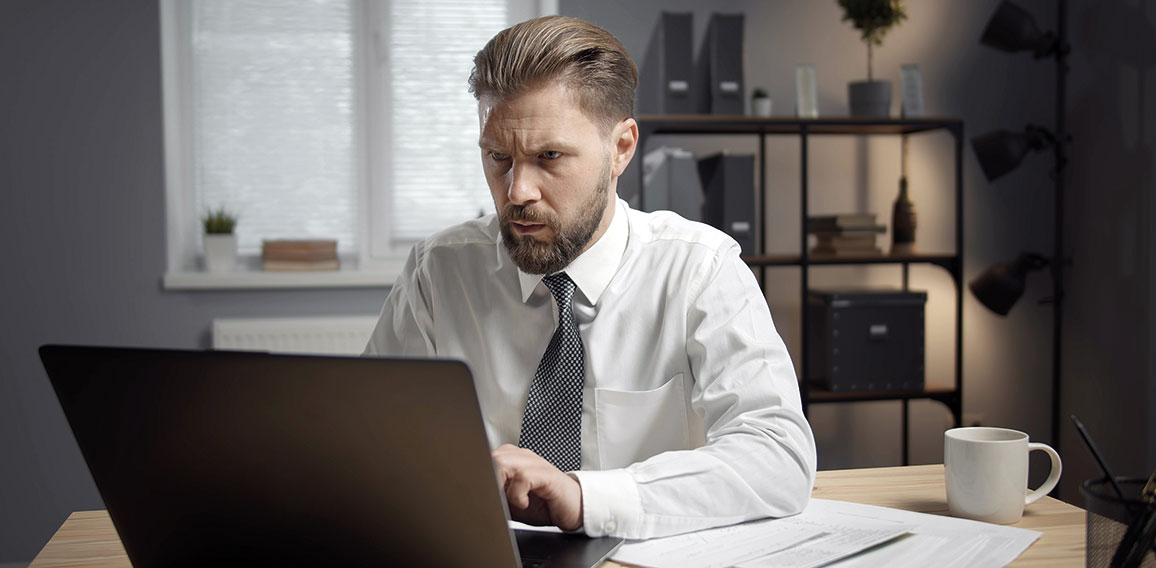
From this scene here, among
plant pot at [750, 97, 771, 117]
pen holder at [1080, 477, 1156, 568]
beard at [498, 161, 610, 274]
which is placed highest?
plant pot at [750, 97, 771, 117]

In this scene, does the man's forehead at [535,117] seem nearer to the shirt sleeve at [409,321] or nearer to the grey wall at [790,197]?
the shirt sleeve at [409,321]

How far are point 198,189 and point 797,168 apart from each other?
6.60 feet

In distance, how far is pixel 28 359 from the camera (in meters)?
2.85

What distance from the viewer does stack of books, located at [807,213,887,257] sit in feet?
9.42

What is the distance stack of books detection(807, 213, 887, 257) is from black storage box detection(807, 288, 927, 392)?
0.13m

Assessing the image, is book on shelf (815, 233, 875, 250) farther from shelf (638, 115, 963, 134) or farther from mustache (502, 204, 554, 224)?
mustache (502, 204, 554, 224)

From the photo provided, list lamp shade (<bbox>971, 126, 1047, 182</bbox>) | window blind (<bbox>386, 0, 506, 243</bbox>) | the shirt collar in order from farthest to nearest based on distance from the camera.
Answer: window blind (<bbox>386, 0, 506, 243</bbox>), lamp shade (<bbox>971, 126, 1047, 182</bbox>), the shirt collar

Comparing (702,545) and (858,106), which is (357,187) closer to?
(858,106)

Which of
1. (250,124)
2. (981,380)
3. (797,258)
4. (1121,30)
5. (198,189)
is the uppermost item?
(1121,30)

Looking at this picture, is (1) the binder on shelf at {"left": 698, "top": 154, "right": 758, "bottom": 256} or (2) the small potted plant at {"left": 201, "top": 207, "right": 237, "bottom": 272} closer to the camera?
(1) the binder on shelf at {"left": 698, "top": 154, "right": 758, "bottom": 256}

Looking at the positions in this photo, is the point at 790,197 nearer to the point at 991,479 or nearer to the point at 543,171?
the point at 543,171

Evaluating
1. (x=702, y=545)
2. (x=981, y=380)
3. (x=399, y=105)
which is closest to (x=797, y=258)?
(x=981, y=380)

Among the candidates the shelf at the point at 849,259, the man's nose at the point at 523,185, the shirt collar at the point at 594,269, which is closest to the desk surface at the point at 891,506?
the shirt collar at the point at 594,269

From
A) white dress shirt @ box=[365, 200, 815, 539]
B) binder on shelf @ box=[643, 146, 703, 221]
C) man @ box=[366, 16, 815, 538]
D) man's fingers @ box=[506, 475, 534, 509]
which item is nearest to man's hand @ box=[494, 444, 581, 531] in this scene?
man's fingers @ box=[506, 475, 534, 509]
